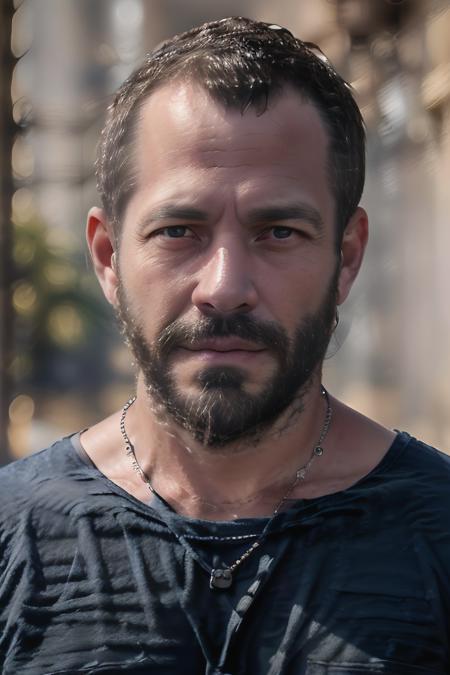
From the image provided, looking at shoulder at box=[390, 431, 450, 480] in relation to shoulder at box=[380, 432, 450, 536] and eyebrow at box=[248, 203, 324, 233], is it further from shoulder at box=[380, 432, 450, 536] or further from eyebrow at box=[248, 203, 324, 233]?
eyebrow at box=[248, 203, 324, 233]

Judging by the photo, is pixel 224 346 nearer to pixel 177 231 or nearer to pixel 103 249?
pixel 177 231

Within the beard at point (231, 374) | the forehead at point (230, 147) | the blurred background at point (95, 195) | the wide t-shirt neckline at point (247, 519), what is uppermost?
the blurred background at point (95, 195)

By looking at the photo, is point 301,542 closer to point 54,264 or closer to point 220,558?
point 220,558

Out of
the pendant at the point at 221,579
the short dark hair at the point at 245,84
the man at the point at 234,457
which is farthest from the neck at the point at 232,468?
the short dark hair at the point at 245,84

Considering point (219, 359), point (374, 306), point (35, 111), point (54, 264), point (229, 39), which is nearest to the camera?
point (219, 359)

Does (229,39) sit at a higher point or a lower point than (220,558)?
higher

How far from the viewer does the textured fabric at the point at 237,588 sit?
1879mm

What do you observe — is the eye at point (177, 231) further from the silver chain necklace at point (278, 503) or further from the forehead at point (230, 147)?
the silver chain necklace at point (278, 503)

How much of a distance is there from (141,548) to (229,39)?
3.21 ft

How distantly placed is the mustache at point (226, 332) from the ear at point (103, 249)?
0.81 feet

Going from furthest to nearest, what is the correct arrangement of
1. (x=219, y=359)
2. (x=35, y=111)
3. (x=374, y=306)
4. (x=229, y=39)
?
(x=35, y=111) < (x=374, y=306) < (x=229, y=39) < (x=219, y=359)

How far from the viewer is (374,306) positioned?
7.72 m

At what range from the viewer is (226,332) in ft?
6.13

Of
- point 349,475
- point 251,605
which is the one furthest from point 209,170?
point 251,605
